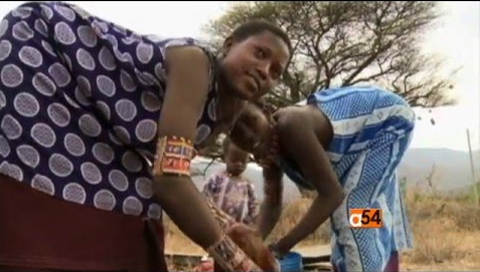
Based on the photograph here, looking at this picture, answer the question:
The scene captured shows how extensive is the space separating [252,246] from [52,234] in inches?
13.9

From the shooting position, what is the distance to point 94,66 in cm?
139

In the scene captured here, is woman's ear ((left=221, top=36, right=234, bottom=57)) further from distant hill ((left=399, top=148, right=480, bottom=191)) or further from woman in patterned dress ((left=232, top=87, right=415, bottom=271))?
distant hill ((left=399, top=148, right=480, bottom=191))

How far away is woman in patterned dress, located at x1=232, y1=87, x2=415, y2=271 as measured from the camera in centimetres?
207

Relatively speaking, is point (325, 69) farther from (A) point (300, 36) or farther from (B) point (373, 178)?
(B) point (373, 178)

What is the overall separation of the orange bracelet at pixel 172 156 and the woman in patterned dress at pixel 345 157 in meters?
0.69

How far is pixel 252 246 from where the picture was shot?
1.54 m

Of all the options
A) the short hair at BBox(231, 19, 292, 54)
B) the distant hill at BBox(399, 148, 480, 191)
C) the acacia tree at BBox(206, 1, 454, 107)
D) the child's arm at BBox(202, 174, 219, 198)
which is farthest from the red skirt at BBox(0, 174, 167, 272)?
the acacia tree at BBox(206, 1, 454, 107)

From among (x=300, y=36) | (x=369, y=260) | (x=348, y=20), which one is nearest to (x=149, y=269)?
(x=369, y=260)

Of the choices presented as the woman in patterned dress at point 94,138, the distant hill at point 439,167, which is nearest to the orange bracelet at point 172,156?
the woman in patterned dress at point 94,138

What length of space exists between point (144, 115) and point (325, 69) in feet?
18.6

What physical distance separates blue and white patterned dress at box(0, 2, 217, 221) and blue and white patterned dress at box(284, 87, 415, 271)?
31.7 inches

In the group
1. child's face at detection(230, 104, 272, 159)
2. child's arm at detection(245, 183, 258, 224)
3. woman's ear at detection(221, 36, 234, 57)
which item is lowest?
child's arm at detection(245, 183, 258, 224)

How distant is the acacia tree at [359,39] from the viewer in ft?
21.8

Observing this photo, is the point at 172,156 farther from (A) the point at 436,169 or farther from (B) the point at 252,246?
(A) the point at 436,169
